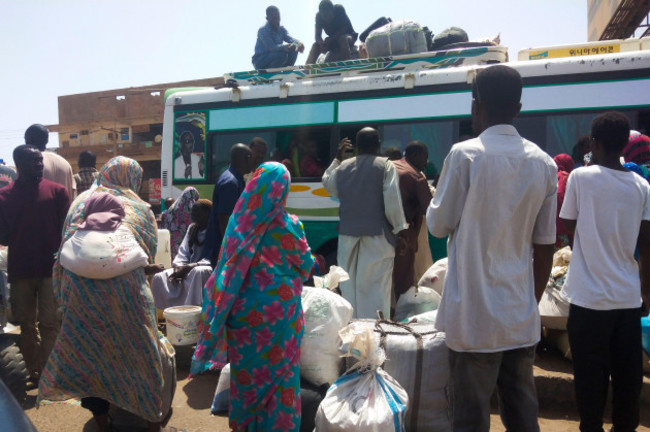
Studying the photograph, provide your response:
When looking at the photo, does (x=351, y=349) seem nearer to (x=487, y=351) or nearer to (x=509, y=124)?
(x=487, y=351)

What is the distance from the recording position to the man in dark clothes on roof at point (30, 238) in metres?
4.00

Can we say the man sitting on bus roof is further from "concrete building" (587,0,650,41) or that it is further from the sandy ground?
"concrete building" (587,0,650,41)

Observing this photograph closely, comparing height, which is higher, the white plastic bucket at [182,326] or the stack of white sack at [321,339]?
the stack of white sack at [321,339]

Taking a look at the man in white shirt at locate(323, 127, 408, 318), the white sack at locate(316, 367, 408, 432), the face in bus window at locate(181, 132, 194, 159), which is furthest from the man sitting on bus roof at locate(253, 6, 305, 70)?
the white sack at locate(316, 367, 408, 432)

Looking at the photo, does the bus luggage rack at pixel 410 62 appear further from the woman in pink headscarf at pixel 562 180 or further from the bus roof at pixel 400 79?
the woman in pink headscarf at pixel 562 180

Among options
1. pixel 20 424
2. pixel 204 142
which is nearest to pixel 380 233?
pixel 20 424

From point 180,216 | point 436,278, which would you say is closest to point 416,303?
point 436,278

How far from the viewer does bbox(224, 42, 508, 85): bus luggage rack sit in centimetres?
645

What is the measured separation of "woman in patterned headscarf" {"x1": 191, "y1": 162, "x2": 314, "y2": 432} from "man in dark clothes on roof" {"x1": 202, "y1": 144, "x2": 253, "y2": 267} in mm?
1526

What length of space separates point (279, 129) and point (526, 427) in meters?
5.58

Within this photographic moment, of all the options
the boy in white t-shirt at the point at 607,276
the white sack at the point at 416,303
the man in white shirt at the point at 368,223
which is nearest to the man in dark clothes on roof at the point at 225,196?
the man in white shirt at the point at 368,223

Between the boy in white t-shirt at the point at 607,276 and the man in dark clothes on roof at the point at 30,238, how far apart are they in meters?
3.74

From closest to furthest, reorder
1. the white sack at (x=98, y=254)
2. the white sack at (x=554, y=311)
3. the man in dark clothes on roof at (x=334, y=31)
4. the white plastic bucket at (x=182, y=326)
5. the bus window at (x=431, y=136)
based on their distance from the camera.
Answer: the white sack at (x=98, y=254) → the white sack at (x=554, y=311) → the white plastic bucket at (x=182, y=326) → the bus window at (x=431, y=136) → the man in dark clothes on roof at (x=334, y=31)

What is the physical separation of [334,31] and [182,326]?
5239 millimetres
